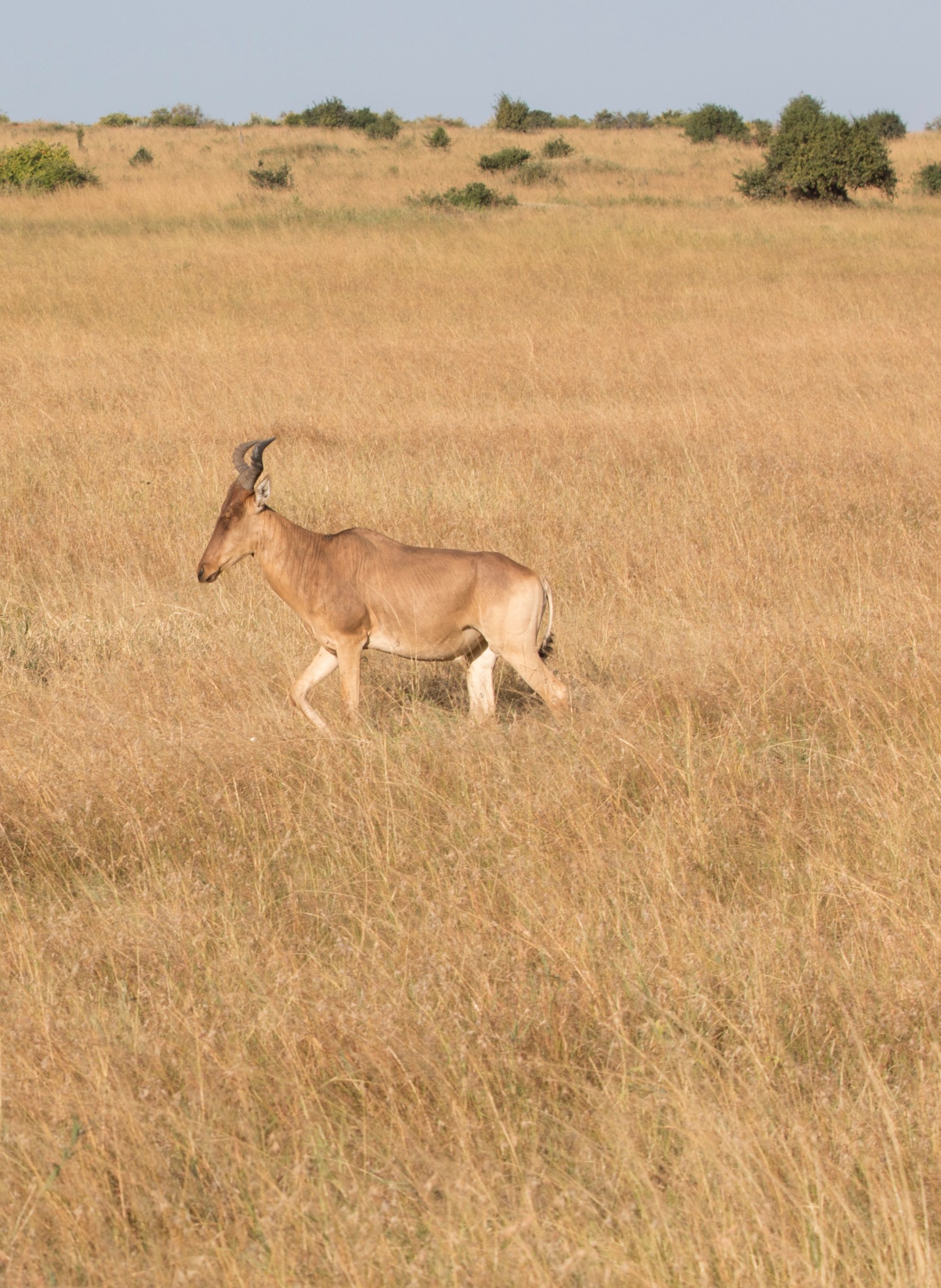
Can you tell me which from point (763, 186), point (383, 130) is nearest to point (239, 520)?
point (763, 186)

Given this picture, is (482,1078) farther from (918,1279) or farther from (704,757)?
(704,757)

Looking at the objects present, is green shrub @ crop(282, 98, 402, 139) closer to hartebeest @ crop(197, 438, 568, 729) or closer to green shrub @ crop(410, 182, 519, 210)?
green shrub @ crop(410, 182, 519, 210)

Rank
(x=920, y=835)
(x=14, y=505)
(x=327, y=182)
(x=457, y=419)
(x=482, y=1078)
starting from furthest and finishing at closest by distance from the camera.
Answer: (x=327, y=182) < (x=457, y=419) < (x=14, y=505) < (x=920, y=835) < (x=482, y=1078)

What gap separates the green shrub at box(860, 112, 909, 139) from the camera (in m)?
59.1

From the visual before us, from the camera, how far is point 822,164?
3416 centimetres

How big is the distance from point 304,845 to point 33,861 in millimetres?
985

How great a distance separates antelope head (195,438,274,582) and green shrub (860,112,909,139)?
5925 centimetres

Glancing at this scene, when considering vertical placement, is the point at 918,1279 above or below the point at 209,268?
below

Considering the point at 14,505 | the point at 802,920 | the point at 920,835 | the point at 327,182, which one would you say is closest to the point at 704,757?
the point at 920,835

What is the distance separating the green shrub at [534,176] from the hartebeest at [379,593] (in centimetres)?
3158

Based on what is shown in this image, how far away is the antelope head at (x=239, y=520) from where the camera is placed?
6195mm

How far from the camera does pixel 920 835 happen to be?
452cm

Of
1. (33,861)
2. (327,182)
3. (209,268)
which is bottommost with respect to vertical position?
(33,861)

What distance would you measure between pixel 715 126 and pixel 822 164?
23.2 meters
